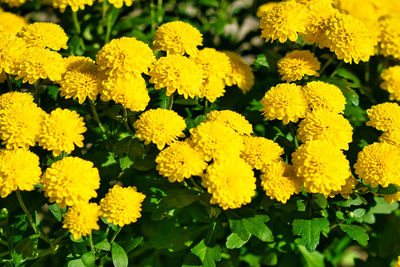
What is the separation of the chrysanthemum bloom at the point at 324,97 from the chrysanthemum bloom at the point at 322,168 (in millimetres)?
255

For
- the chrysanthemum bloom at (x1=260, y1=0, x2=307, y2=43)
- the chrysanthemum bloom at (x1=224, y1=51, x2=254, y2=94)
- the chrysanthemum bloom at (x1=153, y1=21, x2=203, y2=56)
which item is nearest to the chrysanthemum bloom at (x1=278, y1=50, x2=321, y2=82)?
the chrysanthemum bloom at (x1=260, y1=0, x2=307, y2=43)

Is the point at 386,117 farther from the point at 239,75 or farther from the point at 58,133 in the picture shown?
the point at 58,133

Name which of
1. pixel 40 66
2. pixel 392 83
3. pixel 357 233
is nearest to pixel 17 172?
pixel 40 66

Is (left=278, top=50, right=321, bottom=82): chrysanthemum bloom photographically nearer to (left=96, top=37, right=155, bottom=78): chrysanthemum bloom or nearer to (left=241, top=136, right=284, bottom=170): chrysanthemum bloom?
(left=241, top=136, right=284, bottom=170): chrysanthemum bloom

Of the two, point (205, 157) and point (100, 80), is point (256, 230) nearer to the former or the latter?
point (205, 157)

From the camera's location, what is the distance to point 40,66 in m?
2.09

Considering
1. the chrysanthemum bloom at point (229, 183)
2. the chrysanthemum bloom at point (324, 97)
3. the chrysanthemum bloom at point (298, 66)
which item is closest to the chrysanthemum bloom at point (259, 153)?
the chrysanthemum bloom at point (229, 183)

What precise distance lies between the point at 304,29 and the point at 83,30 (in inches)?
54.5

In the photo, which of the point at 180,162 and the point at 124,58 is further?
the point at 124,58

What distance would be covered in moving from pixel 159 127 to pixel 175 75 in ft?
0.81

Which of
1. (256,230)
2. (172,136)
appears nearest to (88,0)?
(172,136)

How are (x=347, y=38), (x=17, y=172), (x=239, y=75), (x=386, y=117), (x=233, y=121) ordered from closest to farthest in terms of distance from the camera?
(x=17, y=172) < (x=233, y=121) < (x=386, y=117) < (x=347, y=38) < (x=239, y=75)

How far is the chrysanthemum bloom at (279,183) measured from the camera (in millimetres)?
1928

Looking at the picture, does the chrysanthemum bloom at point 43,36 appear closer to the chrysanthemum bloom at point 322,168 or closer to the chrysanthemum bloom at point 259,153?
the chrysanthemum bloom at point 259,153
